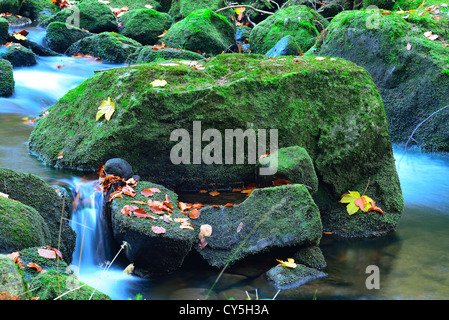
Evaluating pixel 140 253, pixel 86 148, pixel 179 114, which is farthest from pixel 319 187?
pixel 86 148

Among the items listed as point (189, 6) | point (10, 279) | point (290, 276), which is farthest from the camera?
point (189, 6)

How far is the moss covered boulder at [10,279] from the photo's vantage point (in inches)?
91.0

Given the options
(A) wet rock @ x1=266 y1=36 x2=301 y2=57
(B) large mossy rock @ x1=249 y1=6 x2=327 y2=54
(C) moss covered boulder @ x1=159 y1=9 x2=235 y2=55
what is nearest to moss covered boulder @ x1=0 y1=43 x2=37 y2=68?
(C) moss covered boulder @ x1=159 y1=9 x2=235 y2=55

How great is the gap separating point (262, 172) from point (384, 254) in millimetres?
1493

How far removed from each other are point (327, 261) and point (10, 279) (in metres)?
2.84

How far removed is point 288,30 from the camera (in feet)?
34.2

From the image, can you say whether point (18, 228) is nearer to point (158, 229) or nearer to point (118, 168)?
point (158, 229)

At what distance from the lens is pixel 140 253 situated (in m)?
3.63

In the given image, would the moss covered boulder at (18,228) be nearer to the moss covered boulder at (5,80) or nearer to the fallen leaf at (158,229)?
the fallen leaf at (158,229)

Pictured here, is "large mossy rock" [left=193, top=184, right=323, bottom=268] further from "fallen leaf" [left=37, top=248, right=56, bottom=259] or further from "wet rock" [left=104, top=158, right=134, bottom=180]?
"fallen leaf" [left=37, top=248, right=56, bottom=259]

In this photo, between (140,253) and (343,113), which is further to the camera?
(343,113)

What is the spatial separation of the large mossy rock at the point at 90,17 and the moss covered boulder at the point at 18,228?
10708 millimetres

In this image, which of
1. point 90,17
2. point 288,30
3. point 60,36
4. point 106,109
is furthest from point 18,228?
point 90,17

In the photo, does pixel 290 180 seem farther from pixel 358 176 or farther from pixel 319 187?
pixel 358 176
